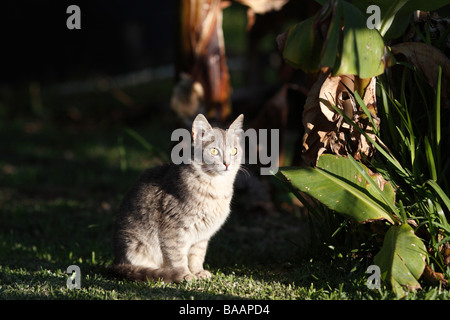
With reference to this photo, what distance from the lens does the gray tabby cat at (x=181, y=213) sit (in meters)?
3.50

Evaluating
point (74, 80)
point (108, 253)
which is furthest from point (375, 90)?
point (74, 80)

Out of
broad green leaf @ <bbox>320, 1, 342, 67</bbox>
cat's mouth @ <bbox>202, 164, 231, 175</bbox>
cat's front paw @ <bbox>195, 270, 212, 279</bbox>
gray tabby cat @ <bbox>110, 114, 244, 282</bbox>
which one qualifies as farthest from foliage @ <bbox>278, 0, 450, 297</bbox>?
cat's front paw @ <bbox>195, 270, 212, 279</bbox>

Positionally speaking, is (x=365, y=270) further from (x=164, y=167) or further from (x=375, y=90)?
(x=164, y=167)

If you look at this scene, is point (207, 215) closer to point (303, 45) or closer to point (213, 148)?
point (213, 148)

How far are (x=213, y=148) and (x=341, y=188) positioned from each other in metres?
0.86

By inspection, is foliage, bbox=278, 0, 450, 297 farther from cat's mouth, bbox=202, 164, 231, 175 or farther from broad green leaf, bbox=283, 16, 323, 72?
cat's mouth, bbox=202, 164, 231, 175

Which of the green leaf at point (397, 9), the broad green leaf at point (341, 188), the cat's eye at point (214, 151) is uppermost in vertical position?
the green leaf at point (397, 9)

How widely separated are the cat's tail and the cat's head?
2.21 feet

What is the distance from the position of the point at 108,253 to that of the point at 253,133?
5.24 feet

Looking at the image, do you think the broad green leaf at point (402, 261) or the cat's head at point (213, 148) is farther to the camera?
the cat's head at point (213, 148)

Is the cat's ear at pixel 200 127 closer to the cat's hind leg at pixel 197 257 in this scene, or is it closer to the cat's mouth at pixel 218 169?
the cat's mouth at pixel 218 169

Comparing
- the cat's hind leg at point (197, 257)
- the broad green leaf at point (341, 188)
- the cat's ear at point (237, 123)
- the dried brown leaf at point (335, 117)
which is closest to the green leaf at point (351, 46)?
the dried brown leaf at point (335, 117)

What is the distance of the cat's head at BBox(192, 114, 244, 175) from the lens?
348cm

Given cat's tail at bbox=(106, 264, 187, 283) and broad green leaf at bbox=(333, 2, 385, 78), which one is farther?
cat's tail at bbox=(106, 264, 187, 283)
